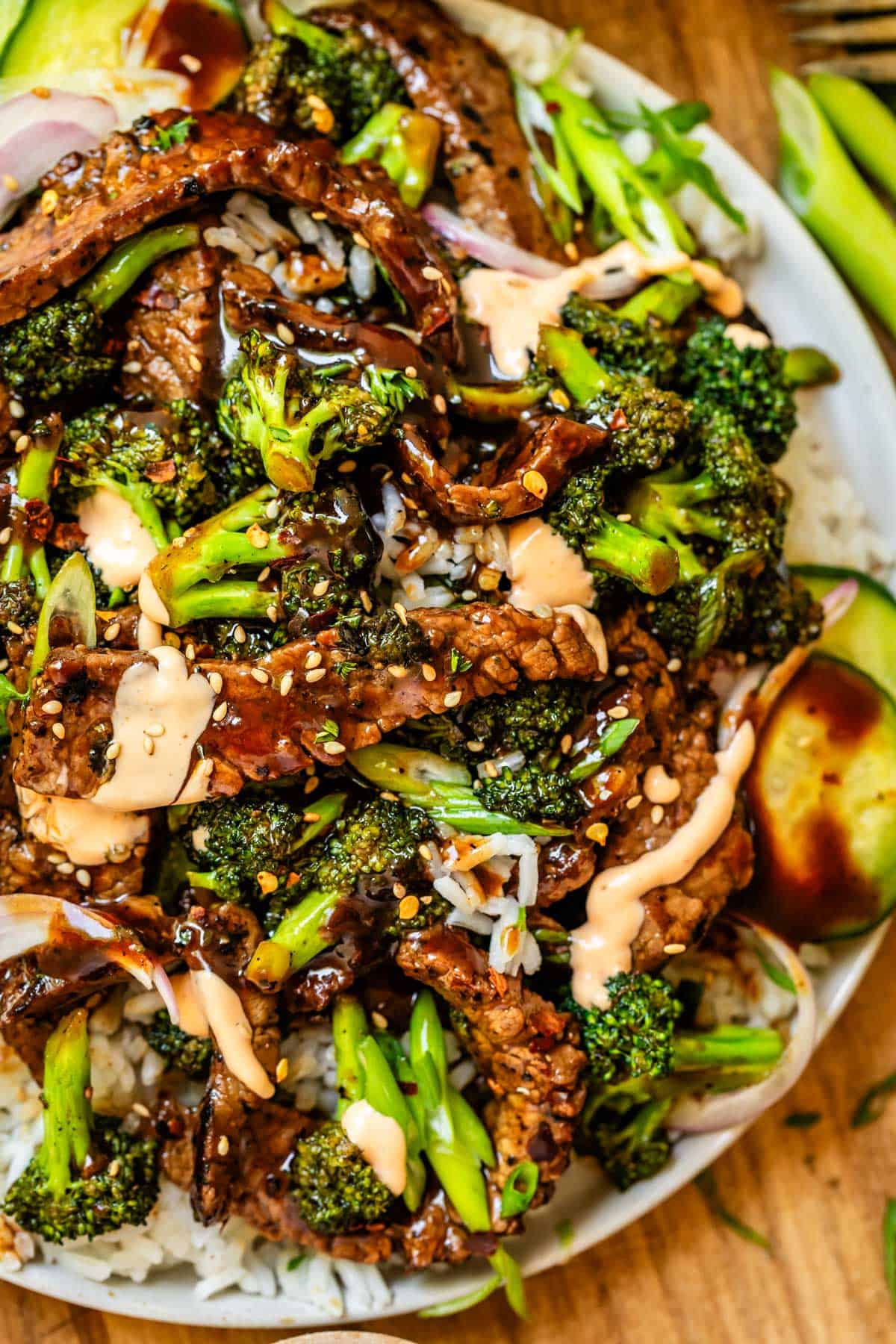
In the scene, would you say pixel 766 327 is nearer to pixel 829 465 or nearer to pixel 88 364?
pixel 829 465

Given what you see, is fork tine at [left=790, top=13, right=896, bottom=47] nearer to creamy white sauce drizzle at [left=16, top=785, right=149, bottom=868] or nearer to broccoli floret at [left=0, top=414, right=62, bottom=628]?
broccoli floret at [left=0, top=414, right=62, bottom=628]

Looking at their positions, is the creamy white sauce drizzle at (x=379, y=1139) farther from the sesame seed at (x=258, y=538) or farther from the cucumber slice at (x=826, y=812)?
the sesame seed at (x=258, y=538)

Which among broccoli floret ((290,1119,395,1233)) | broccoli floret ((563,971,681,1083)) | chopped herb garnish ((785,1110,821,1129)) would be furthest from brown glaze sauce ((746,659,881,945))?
broccoli floret ((290,1119,395,1233))

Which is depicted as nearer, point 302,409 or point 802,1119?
point 302,409

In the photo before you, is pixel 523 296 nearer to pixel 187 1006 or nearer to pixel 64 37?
pixel 64 37

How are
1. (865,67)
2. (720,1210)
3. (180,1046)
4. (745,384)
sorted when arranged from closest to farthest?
(180,1046) → (745,384) → (720,1210) → (865,67)

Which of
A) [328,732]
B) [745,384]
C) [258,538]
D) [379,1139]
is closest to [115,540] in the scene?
[258,538]

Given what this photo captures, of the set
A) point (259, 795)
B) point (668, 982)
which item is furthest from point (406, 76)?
point (668, 982)
